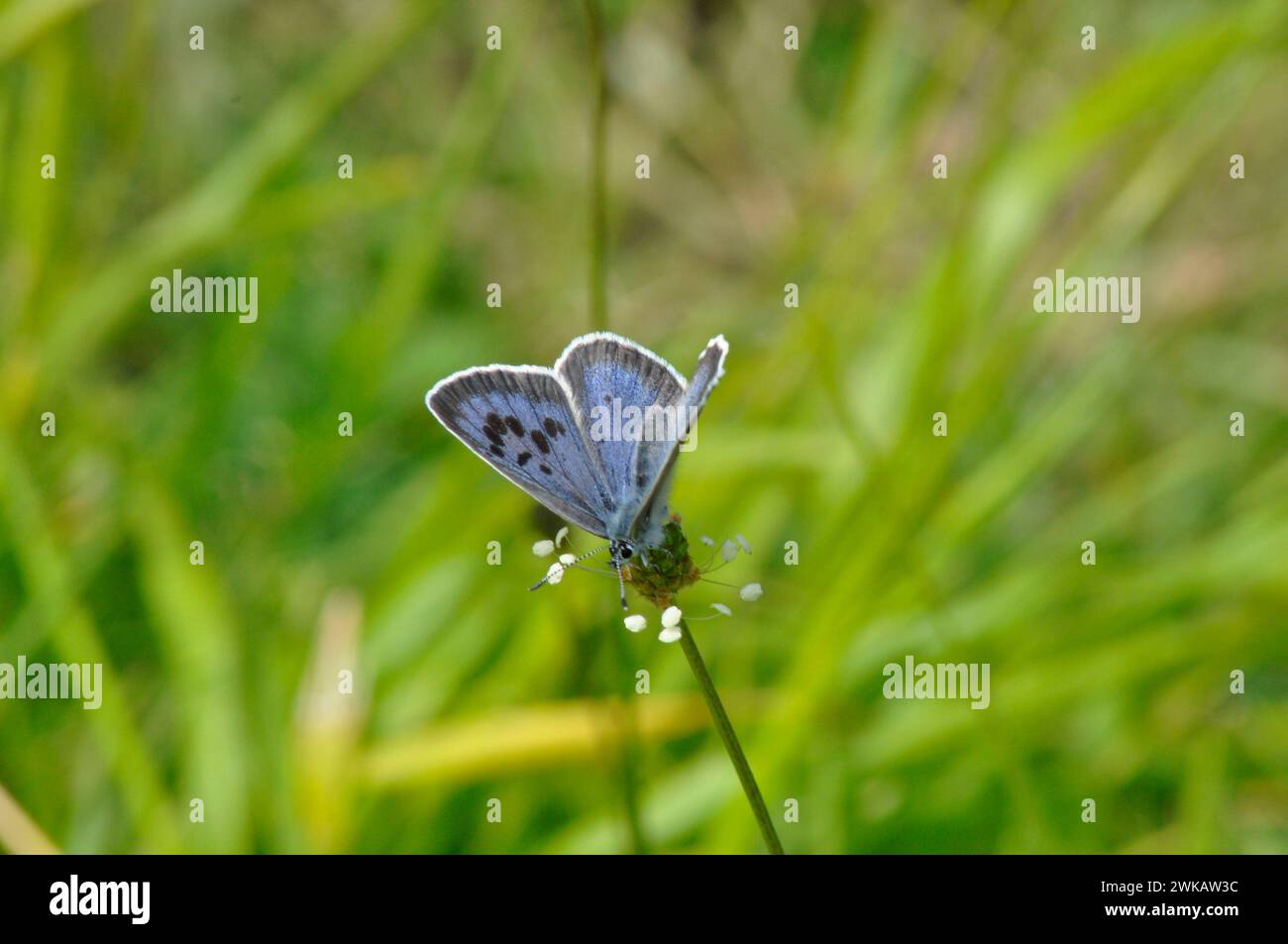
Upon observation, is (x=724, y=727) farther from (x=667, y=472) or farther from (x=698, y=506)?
(x=698, y=506)

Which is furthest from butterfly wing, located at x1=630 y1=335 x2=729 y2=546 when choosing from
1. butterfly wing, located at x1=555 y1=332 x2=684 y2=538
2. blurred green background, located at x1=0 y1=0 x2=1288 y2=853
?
blurred green background, located at x1=0 y1=0 x2=1288 y2=853

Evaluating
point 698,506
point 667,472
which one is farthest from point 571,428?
point 698,506

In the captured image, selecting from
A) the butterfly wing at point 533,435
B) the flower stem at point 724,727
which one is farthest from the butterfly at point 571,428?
the flower stem at point 724,727

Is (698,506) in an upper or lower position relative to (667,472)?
Answer: upper

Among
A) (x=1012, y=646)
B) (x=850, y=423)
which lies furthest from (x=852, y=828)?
(x=850, y=423)

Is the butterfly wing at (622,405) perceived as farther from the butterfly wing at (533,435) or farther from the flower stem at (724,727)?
the flower stem at (724,727)

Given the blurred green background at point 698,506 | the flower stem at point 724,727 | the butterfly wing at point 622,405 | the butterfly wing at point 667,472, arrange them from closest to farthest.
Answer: the flower stem at point 724,727
the butterfly wing at point 667,472
the butterfly wing at point 622,405
the blurred green background at point 698,506
